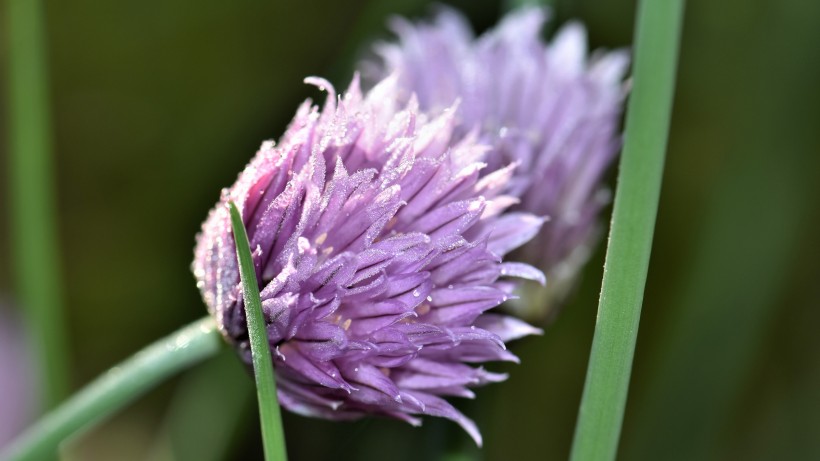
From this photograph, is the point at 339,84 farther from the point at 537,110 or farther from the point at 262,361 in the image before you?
the point at 262,361

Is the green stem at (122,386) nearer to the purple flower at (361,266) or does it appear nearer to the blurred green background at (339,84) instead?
the purple flower at (361,266)

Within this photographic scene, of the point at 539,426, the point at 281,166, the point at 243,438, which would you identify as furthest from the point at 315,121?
the point at 539,426

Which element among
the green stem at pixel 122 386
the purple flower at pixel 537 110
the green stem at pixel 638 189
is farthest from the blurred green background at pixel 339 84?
the green stem at pixel 638 189

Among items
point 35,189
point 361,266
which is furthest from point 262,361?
point 35,189

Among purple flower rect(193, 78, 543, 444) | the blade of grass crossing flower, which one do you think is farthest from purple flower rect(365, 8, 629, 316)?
the blade of grass crossing flower

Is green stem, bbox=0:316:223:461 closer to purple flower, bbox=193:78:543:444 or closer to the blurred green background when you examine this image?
purple flower, bbox=193:78:543:444

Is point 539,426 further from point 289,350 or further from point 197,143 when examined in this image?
point 289,350
